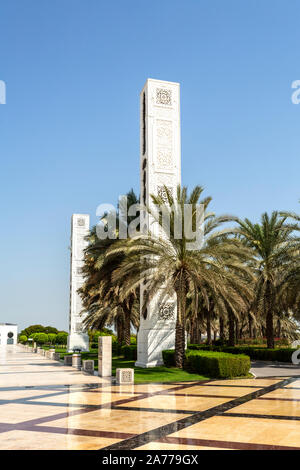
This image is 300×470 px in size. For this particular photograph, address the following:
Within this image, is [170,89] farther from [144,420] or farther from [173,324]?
[144,420]

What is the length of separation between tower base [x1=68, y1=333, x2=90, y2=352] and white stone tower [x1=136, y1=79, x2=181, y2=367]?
2107 cm

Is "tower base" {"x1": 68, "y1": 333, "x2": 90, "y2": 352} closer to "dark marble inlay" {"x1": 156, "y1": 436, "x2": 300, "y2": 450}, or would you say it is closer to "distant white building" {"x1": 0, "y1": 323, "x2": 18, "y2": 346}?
"dark marble inlay" {"x1": 156, "y1": 436, "x2": 300, "y2": 450}

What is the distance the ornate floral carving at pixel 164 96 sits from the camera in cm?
2459

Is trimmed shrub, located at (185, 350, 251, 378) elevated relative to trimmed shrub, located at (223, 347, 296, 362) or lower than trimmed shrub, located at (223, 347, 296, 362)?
elevated

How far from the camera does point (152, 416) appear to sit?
10.0 meters

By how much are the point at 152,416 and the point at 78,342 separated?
114 feet

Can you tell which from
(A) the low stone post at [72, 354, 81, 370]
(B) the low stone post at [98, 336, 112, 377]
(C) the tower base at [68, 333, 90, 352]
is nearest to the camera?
(B) the low stone post at [98, 336, 112, 377]

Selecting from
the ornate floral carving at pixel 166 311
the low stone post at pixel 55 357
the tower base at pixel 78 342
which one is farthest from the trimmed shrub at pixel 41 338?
the ornate floral carving at pixel 166 311

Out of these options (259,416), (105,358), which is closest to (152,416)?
(259,416)

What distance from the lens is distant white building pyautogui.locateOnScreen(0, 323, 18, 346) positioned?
3337 inches

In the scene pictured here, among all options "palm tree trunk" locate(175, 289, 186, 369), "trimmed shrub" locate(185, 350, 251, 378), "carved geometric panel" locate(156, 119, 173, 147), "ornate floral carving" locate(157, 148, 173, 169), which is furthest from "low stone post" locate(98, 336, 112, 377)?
"carved geometric panel" locate(156, 119, 173, 147)

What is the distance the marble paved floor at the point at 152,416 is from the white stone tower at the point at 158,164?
20.5 feet

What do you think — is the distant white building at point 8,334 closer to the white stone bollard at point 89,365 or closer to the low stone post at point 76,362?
the low stone post at point 76,362
